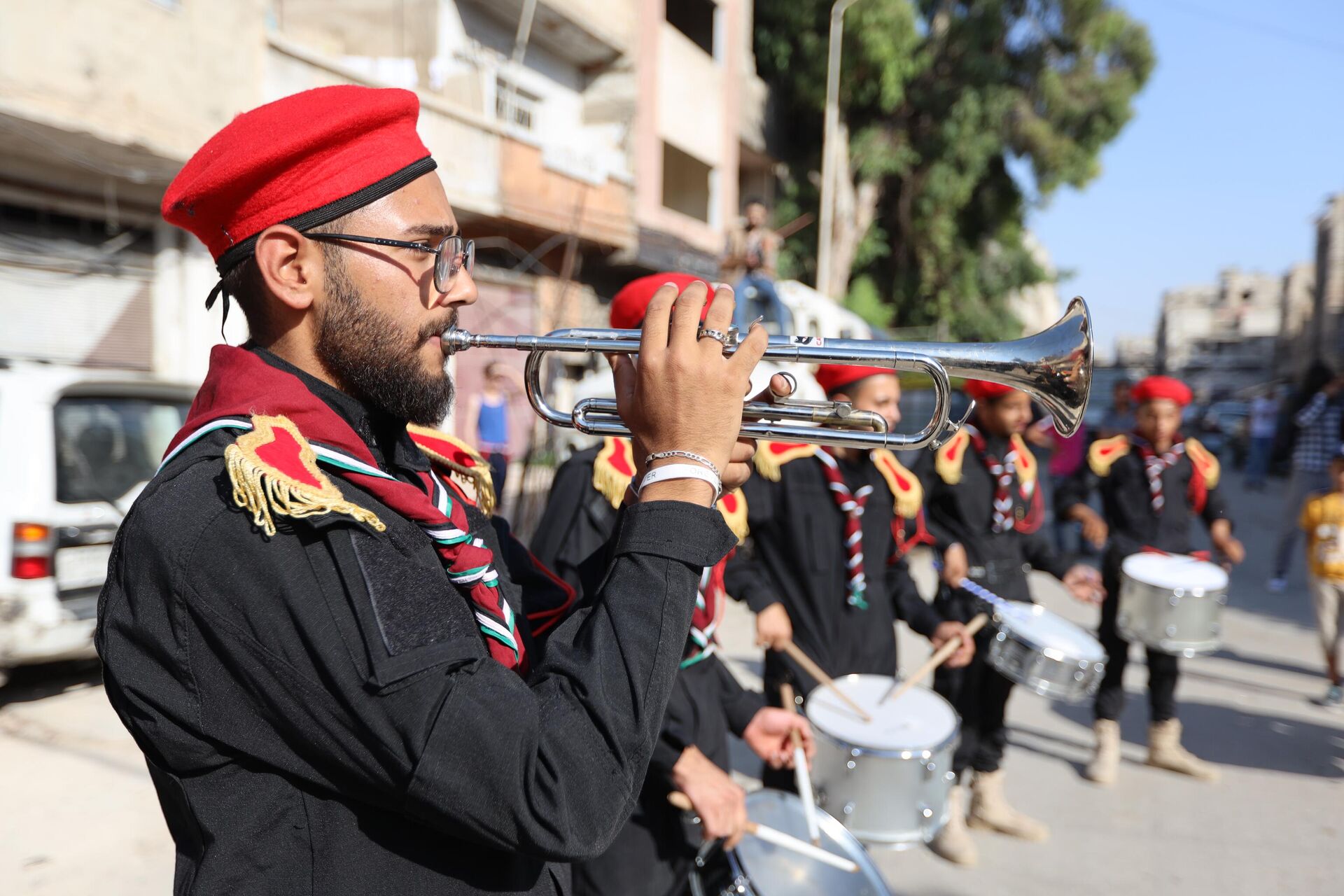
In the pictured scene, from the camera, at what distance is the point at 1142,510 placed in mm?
4914

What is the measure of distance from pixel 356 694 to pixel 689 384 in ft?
1.77

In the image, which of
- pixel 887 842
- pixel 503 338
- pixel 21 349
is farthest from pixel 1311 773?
pixel 21 349

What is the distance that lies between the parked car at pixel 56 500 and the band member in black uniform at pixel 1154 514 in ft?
17.2

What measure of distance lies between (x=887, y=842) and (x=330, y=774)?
89.4 inches

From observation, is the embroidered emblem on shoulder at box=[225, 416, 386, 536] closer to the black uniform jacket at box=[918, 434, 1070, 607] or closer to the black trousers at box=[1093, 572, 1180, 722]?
the black uniform jacket at box=[918, 434, 1070, 607]

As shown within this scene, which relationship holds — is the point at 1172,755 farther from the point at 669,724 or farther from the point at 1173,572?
the point at 669,724

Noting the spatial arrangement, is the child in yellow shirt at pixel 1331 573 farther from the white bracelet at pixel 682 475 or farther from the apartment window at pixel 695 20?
the apartment window at pixel 695 20

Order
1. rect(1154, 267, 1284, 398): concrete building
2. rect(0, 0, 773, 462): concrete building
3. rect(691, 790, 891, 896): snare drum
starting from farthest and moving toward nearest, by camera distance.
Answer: rect(1154, 267, 1284, 398): concrete building → rect(0, 0, 773, 462): concrete building → rect(691, 790, 891, 896): snare drum

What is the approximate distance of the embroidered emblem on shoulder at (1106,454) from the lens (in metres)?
4.97

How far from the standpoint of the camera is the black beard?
1.27m

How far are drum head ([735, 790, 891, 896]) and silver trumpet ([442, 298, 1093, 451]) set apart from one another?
3.73ft

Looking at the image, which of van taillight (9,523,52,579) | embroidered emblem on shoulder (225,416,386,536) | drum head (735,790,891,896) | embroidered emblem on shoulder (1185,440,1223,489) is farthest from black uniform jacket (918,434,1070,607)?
van taillight (9,523,52,579)

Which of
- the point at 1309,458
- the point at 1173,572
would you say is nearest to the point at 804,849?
the point at 1173,572

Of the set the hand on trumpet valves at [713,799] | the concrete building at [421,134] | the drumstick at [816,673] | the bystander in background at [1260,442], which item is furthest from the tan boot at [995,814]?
the bystander in background at [1260,442]
